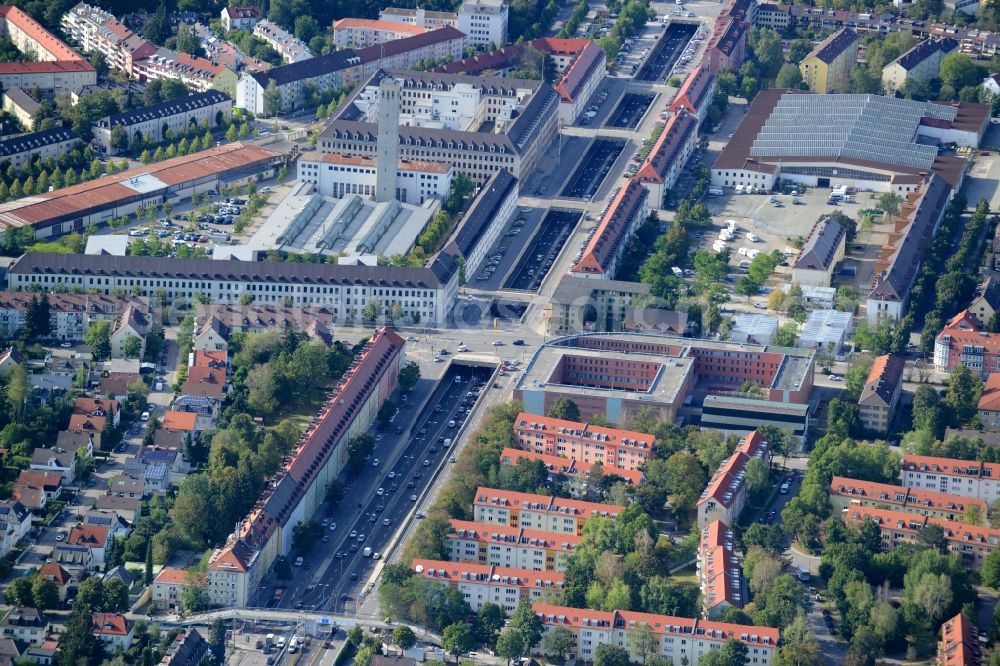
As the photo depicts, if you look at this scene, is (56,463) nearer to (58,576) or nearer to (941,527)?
(58,576)

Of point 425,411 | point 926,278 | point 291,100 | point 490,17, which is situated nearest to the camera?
point 425,411

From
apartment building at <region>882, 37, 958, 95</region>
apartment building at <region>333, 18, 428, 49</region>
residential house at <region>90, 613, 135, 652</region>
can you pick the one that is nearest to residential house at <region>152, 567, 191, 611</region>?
residential house at <region>90, 613, 135, 652</region>

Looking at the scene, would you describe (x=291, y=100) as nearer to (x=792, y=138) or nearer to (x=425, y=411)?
(x=792, y=138)

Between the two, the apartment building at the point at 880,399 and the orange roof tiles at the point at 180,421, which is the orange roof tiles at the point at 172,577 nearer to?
the orange roof tiles at the point at 180,421

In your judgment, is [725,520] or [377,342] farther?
[377,342]

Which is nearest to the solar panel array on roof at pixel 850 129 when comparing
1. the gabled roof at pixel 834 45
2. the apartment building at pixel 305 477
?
the gabled roof at pixel 834 45

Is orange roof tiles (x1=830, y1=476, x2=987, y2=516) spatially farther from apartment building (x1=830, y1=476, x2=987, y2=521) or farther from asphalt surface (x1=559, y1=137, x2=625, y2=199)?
asphalt surface (x1=559, y1=137, x2=625, y2=199)

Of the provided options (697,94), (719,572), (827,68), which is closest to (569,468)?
(719,572)

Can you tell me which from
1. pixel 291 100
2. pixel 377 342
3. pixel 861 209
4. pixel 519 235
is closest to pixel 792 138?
pixel 861 209
